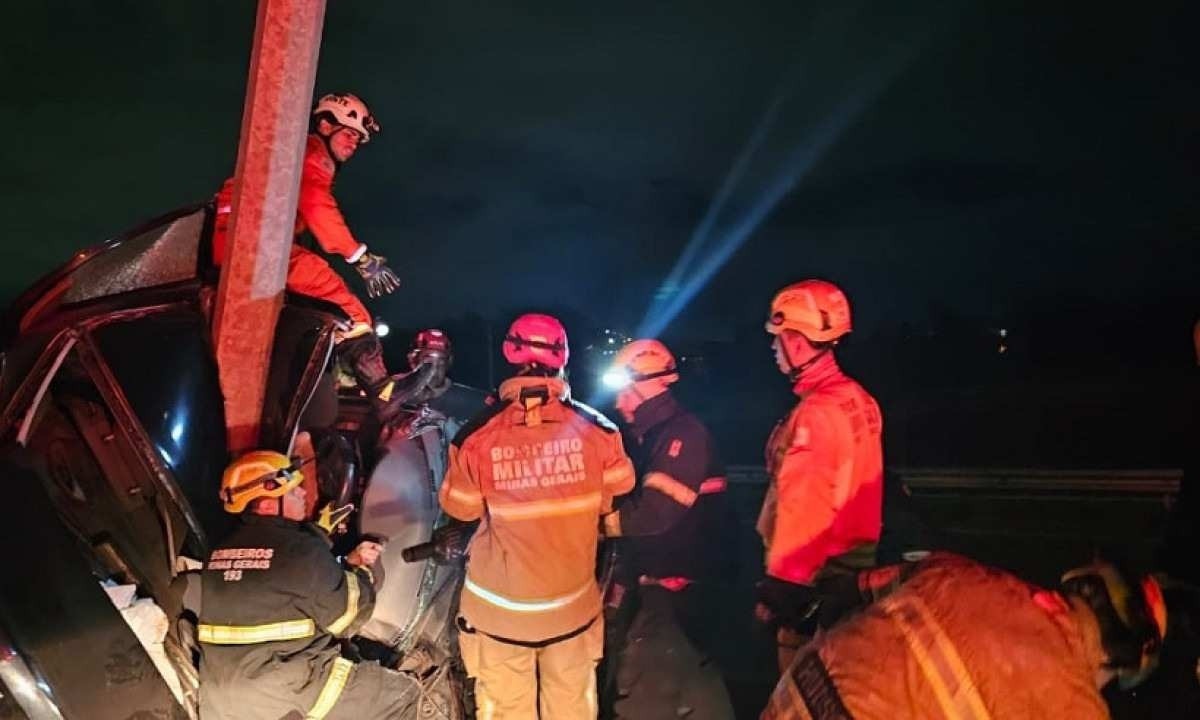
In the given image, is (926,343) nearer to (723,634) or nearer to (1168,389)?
(1168,389)

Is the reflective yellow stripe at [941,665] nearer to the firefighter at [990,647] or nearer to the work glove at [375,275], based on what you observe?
the firefighter at [990,647]

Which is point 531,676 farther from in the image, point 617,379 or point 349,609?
point 617,379

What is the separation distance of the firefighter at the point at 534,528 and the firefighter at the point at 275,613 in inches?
23.5

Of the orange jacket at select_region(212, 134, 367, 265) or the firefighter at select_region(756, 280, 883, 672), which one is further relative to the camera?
the orange jacket at select_region(212, 134, 367, 265)

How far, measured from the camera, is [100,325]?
349 cm

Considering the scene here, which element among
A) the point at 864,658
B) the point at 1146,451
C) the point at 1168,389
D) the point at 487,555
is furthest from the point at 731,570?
the point at 1168,389

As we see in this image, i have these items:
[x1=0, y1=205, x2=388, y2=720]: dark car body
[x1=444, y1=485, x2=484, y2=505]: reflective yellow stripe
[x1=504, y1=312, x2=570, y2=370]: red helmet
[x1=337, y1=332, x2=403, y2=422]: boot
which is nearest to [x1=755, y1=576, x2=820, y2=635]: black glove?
[x1=444, y1=485, x2=484, y2=505]: reflective yellow stripe

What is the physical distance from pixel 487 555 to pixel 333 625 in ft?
2.56

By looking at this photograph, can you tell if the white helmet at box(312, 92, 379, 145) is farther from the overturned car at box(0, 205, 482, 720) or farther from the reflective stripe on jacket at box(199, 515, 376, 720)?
the reflective stripe on jacket at box(199, 515, 376, 720)

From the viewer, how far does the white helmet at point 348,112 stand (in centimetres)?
477

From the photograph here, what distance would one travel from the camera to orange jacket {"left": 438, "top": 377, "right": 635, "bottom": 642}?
12.9 feet

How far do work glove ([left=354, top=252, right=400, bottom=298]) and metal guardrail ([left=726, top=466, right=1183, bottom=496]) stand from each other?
16.9 feet

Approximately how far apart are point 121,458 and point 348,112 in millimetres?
2218

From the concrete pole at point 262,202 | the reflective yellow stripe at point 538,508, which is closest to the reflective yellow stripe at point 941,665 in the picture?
the reflective yellow stripe at point 538,508
